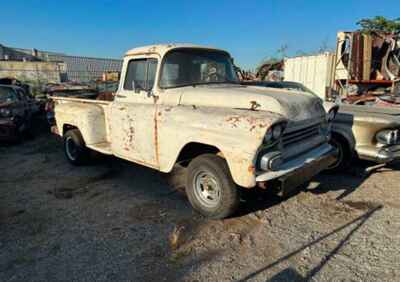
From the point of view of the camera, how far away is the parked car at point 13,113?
7.89 m

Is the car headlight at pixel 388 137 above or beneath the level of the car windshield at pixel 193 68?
beneath

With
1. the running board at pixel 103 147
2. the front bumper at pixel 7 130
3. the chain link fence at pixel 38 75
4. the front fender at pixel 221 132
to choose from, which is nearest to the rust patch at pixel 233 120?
the front fender at pixel 221 132

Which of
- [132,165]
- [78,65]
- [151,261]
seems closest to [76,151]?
[132,165]

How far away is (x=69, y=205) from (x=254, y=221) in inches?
107

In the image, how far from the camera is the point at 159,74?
13.7 feet

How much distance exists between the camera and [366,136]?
4.70m

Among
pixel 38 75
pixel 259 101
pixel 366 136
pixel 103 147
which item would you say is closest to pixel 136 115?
pixel 103 147

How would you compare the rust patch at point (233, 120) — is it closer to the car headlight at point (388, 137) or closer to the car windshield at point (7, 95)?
the car headlight at point (388, 137)

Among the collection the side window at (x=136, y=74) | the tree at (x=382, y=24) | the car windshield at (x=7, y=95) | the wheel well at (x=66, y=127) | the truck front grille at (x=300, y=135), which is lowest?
the wheel well at (x=66, y=127)

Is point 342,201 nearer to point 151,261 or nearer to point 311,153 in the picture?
point 311,153

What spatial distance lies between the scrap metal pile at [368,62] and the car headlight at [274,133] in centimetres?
830

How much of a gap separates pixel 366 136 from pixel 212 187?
9.48 ft

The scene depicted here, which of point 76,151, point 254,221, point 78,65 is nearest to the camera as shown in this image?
point 254,221

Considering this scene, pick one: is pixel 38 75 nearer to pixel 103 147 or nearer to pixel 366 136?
pixel 103 147
